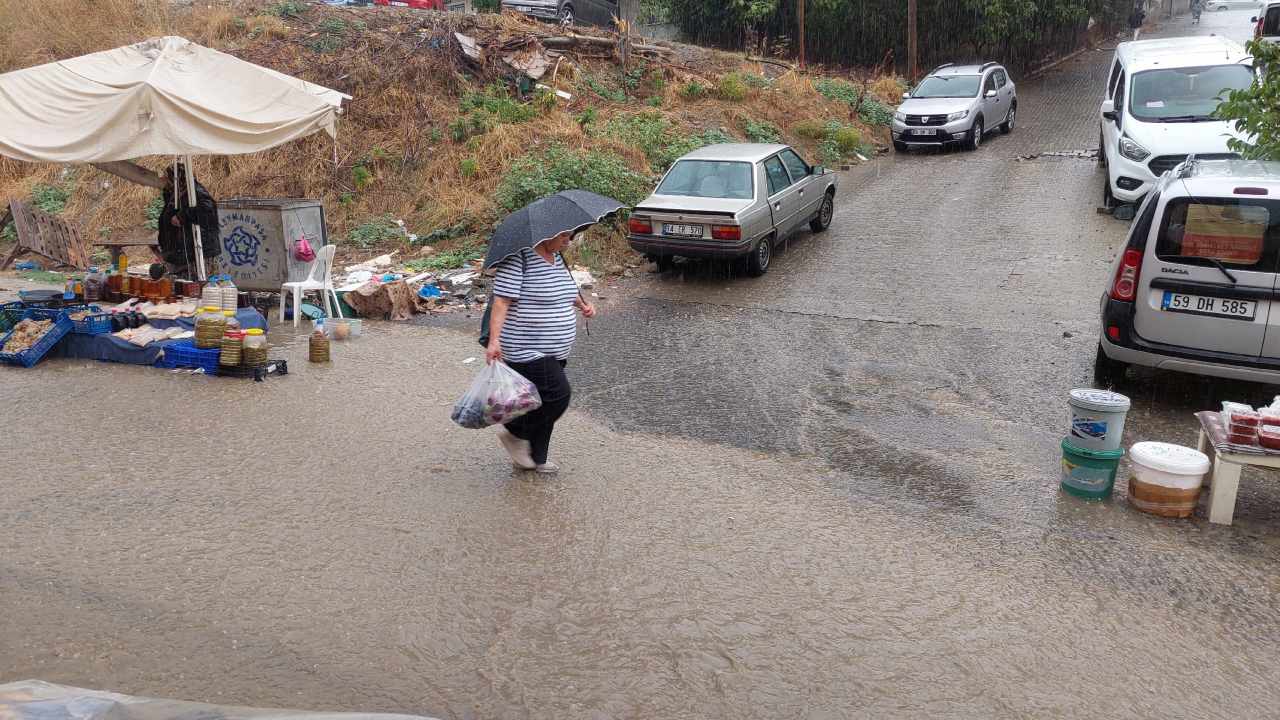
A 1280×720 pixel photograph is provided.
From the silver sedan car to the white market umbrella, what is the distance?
14.3 ft

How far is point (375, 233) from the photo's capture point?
14758mm

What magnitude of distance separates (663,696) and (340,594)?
5.61ft

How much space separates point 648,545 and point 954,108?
1714cm

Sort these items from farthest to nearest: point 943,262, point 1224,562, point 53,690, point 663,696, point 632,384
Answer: point 943,262
point 632,384
point 1224,562
point 663,696
point 53,690

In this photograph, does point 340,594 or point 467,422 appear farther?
point 467,422

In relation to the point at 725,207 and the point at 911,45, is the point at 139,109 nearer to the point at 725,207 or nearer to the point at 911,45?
the point at 725,207

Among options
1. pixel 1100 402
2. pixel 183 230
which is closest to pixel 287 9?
pixel 183 230

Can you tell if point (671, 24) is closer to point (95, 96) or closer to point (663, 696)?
point (95, 96)

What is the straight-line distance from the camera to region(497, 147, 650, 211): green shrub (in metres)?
14.0

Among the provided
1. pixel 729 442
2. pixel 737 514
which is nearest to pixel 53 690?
pixel 737 514

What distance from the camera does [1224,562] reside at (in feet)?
16.3

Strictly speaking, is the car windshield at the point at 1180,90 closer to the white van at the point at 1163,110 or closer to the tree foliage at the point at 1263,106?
the white van at the point at 1163,110

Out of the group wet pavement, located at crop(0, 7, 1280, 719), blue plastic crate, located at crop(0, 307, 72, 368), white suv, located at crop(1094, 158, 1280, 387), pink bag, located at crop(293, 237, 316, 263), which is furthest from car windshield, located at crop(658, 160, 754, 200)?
blue plastic crate, located at crop(0, 307, 72, 368)

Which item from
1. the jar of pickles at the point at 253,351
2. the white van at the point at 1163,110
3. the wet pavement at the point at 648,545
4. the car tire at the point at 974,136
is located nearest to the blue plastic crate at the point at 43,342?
the wet pavement at the point at 648,545
